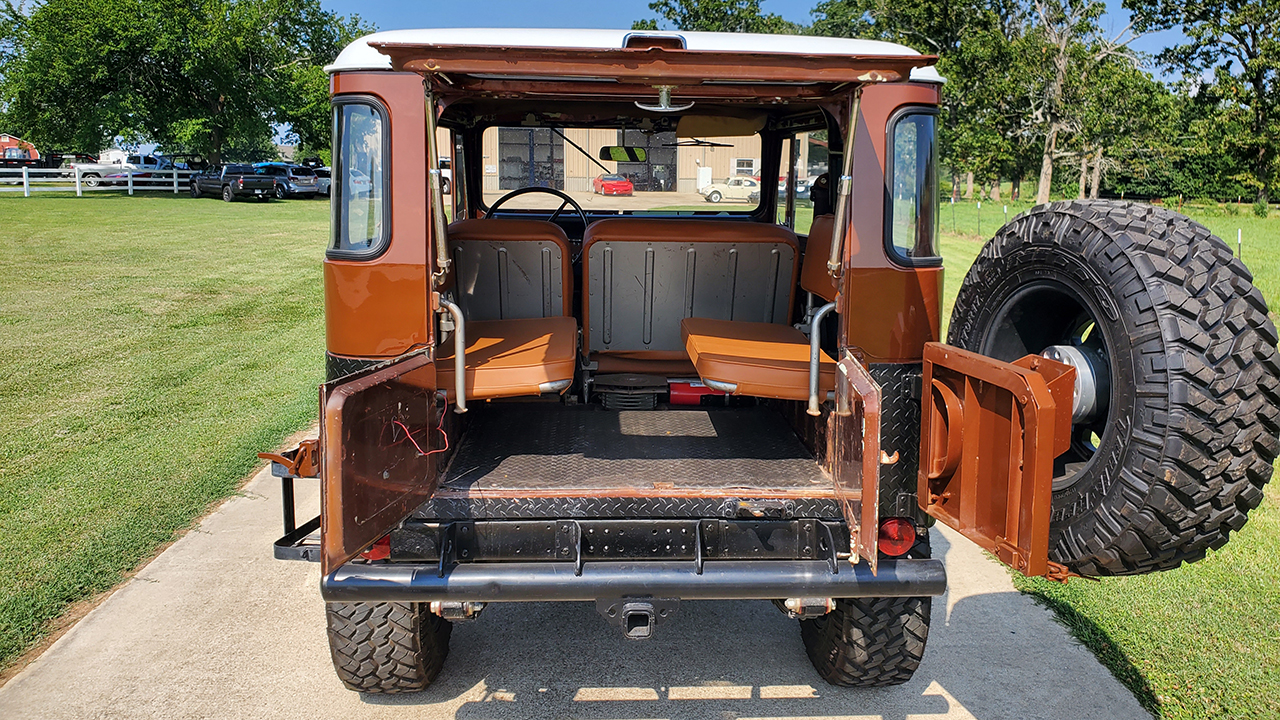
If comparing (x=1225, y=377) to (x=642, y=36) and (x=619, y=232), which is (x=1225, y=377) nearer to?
(x=642, y=36)

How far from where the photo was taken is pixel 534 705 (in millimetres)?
3617

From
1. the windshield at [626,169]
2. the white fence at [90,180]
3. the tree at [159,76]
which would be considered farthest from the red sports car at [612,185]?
the tree at [159,76]

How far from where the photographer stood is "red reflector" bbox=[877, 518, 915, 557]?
3236mm

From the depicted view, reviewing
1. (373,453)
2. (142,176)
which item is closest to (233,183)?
(142,176)

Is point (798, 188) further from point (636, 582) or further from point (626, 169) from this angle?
point (636, 582)

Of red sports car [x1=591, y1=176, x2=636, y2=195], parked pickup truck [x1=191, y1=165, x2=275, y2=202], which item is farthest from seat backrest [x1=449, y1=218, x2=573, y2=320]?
parked pickup truck [x1=191, y1=165, x2=275, y2=202]

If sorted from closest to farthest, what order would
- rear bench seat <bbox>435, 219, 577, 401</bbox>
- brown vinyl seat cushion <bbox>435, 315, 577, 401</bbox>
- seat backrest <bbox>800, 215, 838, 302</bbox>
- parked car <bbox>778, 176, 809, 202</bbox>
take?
1. brown vinyl seat cushion <bbox>435, 315, 577, 401</bbox>
2. rear bench seat <bbox>435, 219, 577, 401</bbox>
3. seat backrest <bbox>800, 215, 838, 302</bbox>
4. parked car <bbox>778, 176, 809, 202</bbox>

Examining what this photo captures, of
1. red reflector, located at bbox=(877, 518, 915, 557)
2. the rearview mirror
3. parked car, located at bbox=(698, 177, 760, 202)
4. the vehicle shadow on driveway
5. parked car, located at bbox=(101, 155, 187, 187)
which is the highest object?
parked car, located at bbox=(101, 155, 187, 187)

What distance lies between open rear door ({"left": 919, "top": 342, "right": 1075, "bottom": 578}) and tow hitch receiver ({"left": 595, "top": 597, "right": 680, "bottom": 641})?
2.99ft

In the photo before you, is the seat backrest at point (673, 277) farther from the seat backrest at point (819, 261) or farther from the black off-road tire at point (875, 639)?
the black off-road tire at point (875, 639)

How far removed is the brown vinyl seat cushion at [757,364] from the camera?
345 centimetres

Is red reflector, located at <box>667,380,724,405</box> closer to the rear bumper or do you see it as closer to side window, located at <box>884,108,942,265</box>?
side window, located at <box>884,108,942,265</box>

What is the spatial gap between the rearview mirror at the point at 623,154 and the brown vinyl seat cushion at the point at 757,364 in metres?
1.73

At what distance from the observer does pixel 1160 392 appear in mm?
2453
